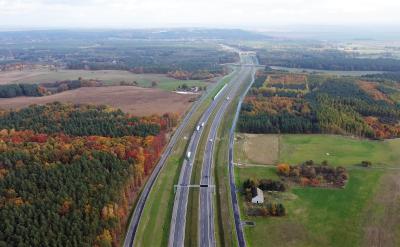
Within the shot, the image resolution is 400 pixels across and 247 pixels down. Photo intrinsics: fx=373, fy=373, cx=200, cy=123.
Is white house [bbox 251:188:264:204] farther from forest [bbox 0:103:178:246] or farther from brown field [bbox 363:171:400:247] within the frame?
forest [bbox 0:103:178:246]

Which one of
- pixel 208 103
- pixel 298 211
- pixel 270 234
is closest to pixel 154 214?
pixel 270 234

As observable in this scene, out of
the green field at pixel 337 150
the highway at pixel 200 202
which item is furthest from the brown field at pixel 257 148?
the highway at pixel 200 202

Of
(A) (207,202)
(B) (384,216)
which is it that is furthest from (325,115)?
(A) (207,202)

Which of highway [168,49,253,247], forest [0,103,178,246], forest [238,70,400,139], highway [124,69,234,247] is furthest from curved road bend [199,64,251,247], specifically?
forest [238,70,400,139]

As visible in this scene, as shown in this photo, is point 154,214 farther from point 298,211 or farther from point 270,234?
point 298,211

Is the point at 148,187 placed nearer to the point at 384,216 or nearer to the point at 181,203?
the point at 181,203
